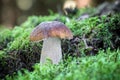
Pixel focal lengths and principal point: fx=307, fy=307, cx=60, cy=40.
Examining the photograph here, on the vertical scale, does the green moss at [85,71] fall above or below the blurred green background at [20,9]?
below

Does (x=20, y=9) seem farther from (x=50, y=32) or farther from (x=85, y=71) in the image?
(x=85, y=71)

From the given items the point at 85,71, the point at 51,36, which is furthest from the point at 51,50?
the point at 85,71

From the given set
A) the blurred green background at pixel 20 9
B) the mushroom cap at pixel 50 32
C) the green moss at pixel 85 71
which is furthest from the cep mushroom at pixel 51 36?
the blurred green background at pixel 20 9

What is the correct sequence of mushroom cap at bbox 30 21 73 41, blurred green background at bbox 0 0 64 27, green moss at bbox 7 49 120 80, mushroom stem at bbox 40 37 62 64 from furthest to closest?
1. blurred green background at bbox 0 0 64 27
2. mushroom stem at bbox 40 37 62 64
3. mushroom cap at bbox 30 21 73 41
4. green moss at bbox 7 49 120 80

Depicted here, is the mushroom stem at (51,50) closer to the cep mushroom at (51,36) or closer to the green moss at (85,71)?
the cep mushroom at (51,36)

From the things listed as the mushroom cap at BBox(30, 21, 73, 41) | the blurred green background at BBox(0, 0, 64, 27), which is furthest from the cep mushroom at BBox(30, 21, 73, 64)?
the blurred green background at BBox(0, 0, 64, 27)

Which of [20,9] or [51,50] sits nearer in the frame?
[51,50]

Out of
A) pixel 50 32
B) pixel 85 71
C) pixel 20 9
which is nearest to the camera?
pixel 85 71

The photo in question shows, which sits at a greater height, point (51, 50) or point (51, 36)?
point (51, 36)

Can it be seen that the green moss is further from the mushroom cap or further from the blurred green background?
the blurred green background
